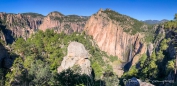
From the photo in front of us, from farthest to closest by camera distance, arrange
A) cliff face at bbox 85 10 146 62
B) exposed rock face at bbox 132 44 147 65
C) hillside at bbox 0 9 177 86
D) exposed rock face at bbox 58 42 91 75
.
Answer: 1. cliff face at bbox 85 10 146 62
2. exposed rock face at bbox 132 44 147 65
3. exposed rock face at bbox 58 42 91 75
4. hillside at bbox 0 9 177 86

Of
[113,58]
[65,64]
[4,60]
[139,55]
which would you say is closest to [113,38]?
[113,58]

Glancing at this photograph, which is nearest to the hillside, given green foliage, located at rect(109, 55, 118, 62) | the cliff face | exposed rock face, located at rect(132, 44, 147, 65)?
exposed rock face, located at rect(132, 44, 147, 65)

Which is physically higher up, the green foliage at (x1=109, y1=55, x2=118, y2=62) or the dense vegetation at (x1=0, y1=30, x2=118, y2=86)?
the dense vegetation at (x1=0, y1=30, x2=118, y2=86)

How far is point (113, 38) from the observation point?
14600 cm

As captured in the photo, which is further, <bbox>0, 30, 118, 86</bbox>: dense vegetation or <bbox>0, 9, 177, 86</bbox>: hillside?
<bbox>0, 9, 177, 86</bbox>: hillside

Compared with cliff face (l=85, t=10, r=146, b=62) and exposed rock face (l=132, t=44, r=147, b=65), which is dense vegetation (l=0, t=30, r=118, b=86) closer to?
exposed rock face (l=132, t=44, r=147, b=65)

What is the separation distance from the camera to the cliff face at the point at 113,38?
142 m

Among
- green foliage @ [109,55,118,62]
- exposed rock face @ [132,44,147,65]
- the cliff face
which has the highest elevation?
the cliff face

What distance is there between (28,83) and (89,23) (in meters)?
127

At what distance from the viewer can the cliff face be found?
142m

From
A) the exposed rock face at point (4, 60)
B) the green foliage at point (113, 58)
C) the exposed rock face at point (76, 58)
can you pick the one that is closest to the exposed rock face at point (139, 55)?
the green foliage at point (113, 58)

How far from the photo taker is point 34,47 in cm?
6022

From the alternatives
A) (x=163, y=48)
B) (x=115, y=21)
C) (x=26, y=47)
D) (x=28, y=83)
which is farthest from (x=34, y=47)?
(x=115, y=21)

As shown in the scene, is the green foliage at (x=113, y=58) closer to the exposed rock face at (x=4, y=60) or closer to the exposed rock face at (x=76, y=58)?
the exposed rock face at (x=76, y=58)
